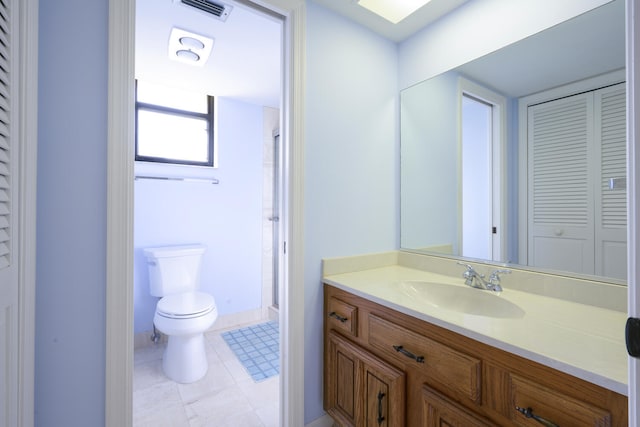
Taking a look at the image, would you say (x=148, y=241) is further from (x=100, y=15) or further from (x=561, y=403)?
(x=561, y=403)

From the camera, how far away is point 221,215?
2.70m

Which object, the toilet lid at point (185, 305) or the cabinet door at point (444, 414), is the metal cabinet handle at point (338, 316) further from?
the toilet lid at point (185, 305)

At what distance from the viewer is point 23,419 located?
766 millimetres

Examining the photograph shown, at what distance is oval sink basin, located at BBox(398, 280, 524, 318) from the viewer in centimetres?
113

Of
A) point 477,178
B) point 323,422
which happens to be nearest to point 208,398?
point 323,422

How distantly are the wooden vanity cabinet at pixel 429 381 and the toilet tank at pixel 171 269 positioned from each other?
1.45 meters

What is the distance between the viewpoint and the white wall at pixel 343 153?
1.42 m

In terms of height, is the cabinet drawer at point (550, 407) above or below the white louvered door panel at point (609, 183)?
below

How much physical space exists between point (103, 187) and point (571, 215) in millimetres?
1777

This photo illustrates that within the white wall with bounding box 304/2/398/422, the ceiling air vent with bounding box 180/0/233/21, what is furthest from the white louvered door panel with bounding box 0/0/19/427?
the white wall with bounding box 304/2/398/422

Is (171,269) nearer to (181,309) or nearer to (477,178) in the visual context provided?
(181,309)

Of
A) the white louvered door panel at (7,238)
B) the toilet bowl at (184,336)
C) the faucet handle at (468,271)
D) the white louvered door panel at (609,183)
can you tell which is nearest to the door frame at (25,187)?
the white louvered door panel at (7,238)

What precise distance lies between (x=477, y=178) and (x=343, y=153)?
72cm

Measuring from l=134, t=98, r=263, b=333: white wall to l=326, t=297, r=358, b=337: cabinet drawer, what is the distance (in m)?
1.63
